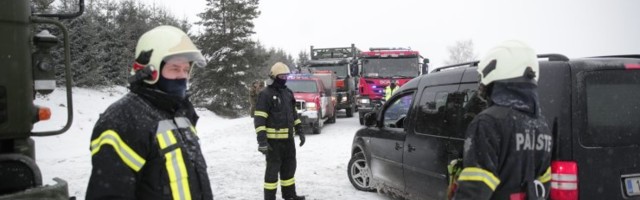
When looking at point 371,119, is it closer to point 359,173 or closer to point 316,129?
point 359,173

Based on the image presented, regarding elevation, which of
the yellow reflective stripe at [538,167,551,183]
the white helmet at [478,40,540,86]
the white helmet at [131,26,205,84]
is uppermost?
the white helmet at [131,26,205,84]

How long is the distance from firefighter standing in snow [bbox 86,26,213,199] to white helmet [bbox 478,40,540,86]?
1.61 meters

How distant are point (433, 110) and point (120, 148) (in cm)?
354

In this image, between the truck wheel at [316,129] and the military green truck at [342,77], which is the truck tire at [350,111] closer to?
the military green truck at [342,77]

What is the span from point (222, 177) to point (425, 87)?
4331 millimetres

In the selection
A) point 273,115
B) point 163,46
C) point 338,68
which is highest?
point 338,68

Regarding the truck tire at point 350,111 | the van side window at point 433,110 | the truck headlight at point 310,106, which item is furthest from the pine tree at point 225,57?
the van side window at point 433,110

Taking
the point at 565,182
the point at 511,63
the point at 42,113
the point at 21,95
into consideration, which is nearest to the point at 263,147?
the point at 42,113

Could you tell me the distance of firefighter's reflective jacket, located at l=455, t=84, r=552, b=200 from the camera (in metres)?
2.34

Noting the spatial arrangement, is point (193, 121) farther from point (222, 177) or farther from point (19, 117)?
point (222, 177)

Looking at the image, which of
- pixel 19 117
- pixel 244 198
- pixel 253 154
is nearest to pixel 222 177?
pixel 244 198

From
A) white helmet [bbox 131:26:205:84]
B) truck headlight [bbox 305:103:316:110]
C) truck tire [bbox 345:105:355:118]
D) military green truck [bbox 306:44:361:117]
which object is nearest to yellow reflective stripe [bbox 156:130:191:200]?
white helmet [bbox 131:26:205:84]

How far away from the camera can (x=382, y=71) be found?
18.2 meters

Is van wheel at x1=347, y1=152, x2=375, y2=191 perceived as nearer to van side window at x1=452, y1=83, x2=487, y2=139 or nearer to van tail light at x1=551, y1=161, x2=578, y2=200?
van side window at x1=452, y1=83, x2=487, y2=139
